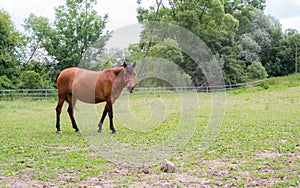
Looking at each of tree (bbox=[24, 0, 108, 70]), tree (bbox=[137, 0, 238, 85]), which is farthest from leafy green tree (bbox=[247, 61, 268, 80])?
tree (bbox=[24, 0, 108, 70])

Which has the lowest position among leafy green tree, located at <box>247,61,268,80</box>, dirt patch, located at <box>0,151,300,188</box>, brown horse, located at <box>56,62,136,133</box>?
dirt patch, located at <box>0,151,300,188</box>

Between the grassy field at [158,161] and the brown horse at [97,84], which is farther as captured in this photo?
the brown horse at [97,84]

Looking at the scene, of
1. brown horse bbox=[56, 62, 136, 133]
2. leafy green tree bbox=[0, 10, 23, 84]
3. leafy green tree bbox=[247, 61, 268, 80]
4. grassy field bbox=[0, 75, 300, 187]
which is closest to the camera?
grassy field bbox=[0, 75, 300, 187]

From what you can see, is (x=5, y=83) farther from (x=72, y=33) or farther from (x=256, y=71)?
(x=256, y=71)

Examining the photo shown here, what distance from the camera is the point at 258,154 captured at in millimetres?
6426

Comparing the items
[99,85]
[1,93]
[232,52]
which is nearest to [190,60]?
[99,85]

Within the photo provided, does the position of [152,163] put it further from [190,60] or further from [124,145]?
[190,60]

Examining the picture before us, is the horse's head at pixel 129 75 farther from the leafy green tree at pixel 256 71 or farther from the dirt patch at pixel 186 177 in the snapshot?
the leafy green tree at pixel 256 71

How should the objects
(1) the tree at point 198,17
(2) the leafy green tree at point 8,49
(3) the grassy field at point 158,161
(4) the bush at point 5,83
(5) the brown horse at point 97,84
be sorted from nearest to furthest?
(3) the grassy field at point 158,161 < (5) the brown horse at point 97,84 < (1) the tree at point 198,17 < (4) the bush at point 5,83 < (2) the leafy green tree at point 8,49

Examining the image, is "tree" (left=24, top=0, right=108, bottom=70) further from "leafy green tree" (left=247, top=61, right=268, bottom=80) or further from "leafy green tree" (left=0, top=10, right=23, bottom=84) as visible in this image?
"leafy green tree" (left=247, top=61, right=268, bottom=80)

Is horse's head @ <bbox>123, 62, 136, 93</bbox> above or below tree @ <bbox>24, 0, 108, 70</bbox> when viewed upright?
below

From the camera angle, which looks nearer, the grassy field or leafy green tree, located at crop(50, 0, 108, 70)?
the grassy field

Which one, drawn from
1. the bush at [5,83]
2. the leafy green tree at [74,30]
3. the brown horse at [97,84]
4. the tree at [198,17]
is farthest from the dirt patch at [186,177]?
the bush at [5,83]

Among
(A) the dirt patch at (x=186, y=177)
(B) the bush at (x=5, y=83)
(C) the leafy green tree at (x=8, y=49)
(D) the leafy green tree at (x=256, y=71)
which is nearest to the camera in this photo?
(A) the dirt patch at (x=186, y=177)
